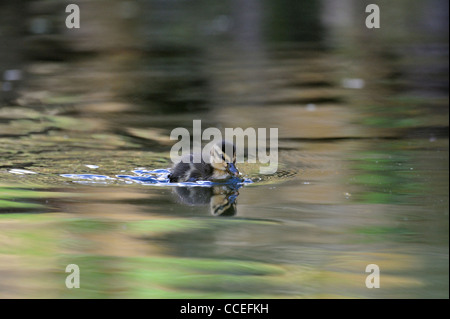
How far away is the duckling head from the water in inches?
5.4

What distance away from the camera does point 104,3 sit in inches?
612

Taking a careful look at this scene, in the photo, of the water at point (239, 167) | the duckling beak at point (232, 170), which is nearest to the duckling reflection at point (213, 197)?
the water at point (239, 167)

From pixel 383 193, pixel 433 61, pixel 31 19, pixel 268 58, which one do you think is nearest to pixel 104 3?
pixel 31 19

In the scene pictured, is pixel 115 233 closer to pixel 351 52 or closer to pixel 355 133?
pixel 355 133

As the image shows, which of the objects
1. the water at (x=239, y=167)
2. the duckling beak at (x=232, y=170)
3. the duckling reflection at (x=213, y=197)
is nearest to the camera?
the water at (x=239, y=167)

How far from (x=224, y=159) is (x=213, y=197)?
0.49m

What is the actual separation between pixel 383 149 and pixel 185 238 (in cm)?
248

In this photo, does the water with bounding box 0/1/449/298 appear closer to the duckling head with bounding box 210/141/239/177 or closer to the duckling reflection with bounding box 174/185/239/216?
the duckling reflection with bounding box 174/185/239/216

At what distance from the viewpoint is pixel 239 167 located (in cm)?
645

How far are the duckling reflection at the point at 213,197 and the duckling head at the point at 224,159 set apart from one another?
0.45 ft

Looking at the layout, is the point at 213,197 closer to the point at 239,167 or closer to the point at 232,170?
the point at 232,170

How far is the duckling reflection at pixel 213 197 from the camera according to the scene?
5309 mm

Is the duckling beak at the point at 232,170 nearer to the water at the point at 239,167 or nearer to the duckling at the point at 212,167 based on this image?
the duckling at the point at 212,167

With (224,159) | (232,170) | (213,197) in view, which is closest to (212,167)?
(224,159)
